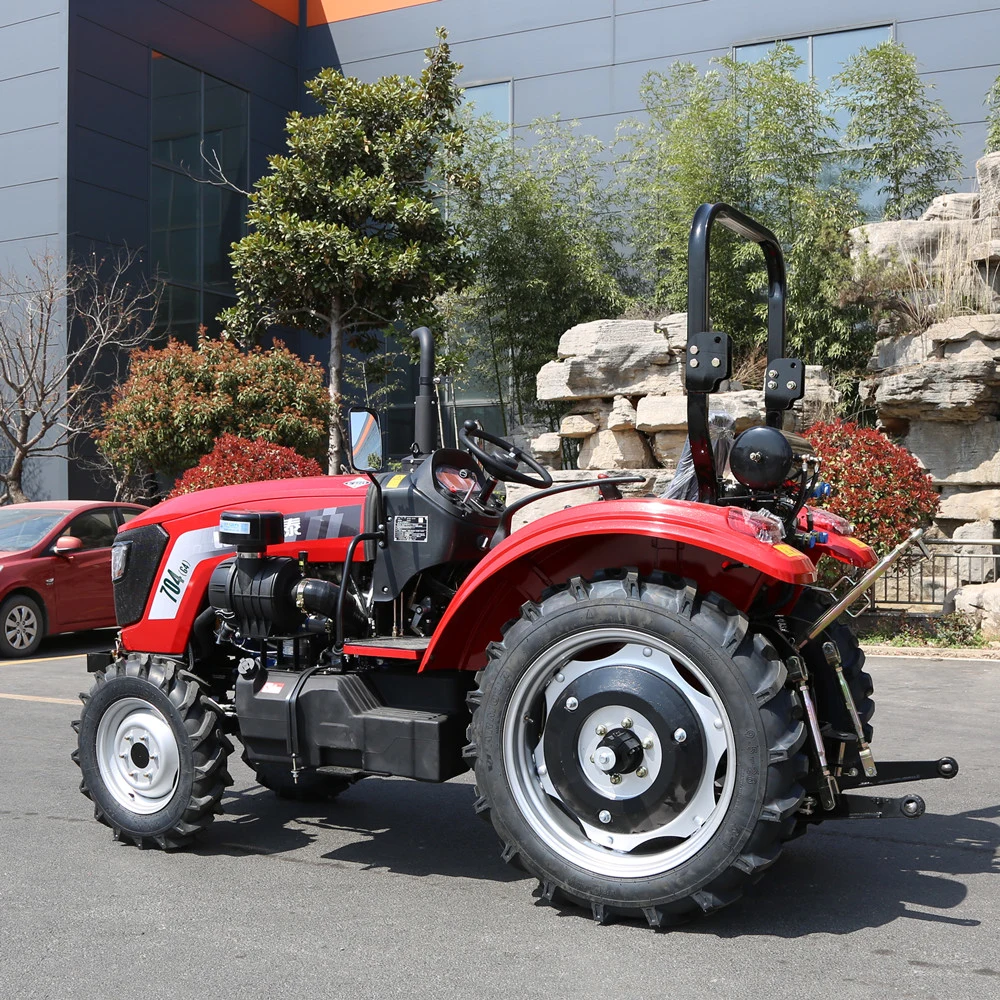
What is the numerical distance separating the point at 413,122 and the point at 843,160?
23.4ft

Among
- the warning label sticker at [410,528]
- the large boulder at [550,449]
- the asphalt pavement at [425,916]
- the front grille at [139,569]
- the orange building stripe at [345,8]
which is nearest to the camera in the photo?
the asphalt pavement at [425,916]

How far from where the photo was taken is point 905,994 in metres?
3.17

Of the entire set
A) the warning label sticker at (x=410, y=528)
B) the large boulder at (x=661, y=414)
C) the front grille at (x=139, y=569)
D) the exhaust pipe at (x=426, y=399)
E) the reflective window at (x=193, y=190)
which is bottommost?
the front grille at (x=139, y=569)

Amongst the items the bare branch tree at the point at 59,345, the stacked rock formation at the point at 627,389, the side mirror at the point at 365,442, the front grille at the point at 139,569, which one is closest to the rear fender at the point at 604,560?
the side mirror at the point at 365,442

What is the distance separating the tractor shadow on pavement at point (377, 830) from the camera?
14.9ft

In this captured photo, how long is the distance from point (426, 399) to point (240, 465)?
29.9ft

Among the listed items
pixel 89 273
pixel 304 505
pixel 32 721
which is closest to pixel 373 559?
pixel 304 505

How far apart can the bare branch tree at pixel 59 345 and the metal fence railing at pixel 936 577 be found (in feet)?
38.2

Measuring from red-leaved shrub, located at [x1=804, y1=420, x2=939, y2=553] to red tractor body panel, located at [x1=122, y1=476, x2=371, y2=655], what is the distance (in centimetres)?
768

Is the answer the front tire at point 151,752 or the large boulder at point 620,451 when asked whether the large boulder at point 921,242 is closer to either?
the large boulder at point 620,451

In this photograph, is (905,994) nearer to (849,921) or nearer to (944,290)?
(849,921)

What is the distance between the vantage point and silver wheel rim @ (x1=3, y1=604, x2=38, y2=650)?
10.7 metres

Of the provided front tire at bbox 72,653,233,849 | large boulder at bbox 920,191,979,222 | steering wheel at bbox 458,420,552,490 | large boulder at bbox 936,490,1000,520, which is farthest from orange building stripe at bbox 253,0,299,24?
front tire at bbox 72,653,233,849

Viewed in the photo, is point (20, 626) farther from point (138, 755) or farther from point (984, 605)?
point (984, 605)
